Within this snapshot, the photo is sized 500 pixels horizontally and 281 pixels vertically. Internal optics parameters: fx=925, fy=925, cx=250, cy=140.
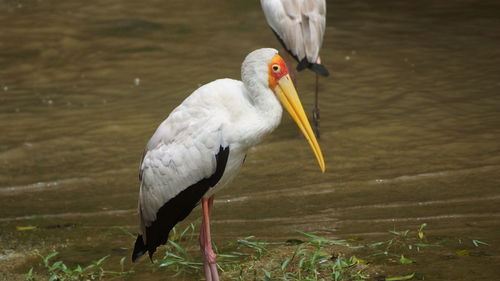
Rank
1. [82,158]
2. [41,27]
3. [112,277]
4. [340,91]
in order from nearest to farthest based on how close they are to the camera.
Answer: [112,277], [82,158], [340,91], [41,27]

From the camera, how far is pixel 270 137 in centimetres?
616

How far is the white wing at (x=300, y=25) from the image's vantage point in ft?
20.1

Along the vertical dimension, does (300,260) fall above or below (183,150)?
below

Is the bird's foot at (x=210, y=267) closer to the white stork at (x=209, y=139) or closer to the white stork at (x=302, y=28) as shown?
the white stork at (x=209, y=139)

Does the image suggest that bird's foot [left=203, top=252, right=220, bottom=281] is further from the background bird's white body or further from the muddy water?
the muddy water

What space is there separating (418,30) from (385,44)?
564 mm

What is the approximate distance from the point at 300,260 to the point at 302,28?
Result: 8.32 feet

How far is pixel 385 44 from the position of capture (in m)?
8.09

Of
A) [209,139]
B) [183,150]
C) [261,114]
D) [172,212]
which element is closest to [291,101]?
[261,114]

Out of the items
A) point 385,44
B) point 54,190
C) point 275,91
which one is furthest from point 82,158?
point 385,44

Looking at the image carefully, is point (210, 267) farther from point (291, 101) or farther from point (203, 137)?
point (291, 101)

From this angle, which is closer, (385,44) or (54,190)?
(54,190)

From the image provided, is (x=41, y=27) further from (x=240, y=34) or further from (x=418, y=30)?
(x=418, y=30)

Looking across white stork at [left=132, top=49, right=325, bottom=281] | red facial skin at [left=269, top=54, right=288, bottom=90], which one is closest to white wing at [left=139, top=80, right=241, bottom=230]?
white stork at [left=132, top=49, right=325, bottom=281]
